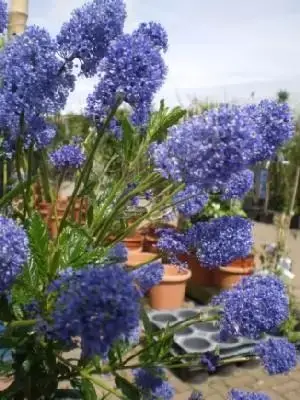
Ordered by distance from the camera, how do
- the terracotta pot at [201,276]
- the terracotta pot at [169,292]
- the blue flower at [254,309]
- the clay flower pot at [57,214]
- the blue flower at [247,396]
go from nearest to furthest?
the blue flower at [254,309] < the clay flower pot at [57,214] < the blue flower at [247,396] < the terracotta pot at [169,292] < the terracotta pot at [201,276]

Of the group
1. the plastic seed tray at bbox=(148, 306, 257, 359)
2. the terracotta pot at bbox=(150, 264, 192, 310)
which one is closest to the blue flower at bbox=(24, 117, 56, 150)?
the plastic seed tray at bbox=(148, 306, 257, 359)

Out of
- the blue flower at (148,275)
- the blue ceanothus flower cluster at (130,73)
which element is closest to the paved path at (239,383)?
the blue flower at (148,275)

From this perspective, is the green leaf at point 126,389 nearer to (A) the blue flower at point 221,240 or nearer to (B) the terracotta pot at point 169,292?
(A) the blue flower at point 221,240

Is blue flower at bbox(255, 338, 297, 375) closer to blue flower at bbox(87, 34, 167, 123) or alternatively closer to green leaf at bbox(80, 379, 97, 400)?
green leaf at bbox(80, 379, 97, 400)

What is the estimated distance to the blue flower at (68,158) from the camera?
3.68ft

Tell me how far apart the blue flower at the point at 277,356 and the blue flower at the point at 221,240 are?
0.23 metres

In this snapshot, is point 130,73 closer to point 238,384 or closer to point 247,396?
point 247,396

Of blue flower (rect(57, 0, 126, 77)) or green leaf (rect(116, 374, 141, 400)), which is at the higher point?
blue flower (rect(57, 0, 126, 77))

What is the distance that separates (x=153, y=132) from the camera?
880 millimetres

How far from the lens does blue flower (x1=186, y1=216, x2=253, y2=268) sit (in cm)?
86

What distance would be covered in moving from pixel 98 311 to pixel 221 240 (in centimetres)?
44

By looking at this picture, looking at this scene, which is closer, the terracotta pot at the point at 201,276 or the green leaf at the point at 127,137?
the green leaf at the point at 127,137

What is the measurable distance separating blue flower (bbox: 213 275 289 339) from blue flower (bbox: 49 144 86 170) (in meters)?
0.47

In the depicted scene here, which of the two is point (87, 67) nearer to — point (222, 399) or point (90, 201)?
point (90, 201)
